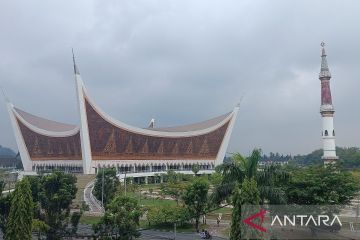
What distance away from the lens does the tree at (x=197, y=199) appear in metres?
17.2

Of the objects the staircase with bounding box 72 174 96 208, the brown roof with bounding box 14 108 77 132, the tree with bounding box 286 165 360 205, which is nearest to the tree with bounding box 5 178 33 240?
the tree with bounding box 286 165 360 205

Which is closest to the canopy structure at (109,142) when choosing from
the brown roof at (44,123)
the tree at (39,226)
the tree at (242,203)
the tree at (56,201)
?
the brown roof at (44,123)

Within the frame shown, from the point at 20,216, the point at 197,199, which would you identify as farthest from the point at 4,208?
the point at 197,199

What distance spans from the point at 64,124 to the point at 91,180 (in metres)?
21.2

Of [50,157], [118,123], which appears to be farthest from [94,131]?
[50,157]

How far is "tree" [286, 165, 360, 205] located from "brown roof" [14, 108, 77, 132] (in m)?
36.3

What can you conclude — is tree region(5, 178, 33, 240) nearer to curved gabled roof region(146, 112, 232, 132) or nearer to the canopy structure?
the canopy structure

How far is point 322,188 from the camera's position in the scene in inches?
533

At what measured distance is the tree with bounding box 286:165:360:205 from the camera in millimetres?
13344

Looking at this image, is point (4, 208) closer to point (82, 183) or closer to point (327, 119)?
point (82, 183)

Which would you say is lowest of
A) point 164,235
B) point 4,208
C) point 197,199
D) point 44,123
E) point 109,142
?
point 164,235

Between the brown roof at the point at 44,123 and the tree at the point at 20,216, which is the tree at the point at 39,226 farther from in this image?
the brown roof at the point at 44,123

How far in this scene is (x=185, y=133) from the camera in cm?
4797

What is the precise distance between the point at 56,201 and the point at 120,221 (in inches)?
152
